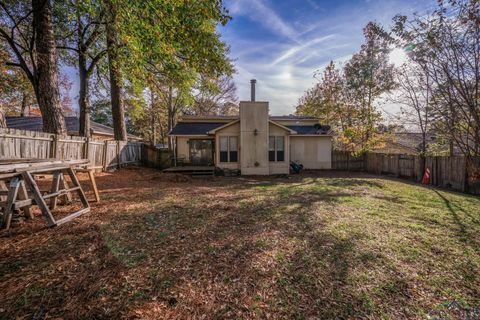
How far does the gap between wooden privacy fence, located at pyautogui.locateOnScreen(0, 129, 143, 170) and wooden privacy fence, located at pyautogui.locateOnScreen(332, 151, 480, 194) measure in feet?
38.1

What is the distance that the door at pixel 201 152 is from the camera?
15500mm

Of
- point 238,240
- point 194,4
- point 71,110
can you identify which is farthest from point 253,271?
point 71,110

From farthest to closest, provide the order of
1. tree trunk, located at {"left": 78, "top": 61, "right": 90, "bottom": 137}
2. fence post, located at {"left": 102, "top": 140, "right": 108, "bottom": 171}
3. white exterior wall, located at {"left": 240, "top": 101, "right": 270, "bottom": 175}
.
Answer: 1. tree trunk, located at {"left": 78, "top": 61, "right": 90, "bottom": 137}
2. white exterior wall, located at {"left": 240, "top": 101, "right": 270, "bottom": 175}
3. fence post, located at {"left": 102, "top": 140, "right": 108, "bottom": 171}

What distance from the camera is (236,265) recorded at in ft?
9.38

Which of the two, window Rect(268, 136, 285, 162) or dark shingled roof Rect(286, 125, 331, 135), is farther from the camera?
dark shingled roof Rect(286, 125, 331, 135)

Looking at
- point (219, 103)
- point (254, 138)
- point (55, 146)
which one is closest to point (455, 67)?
point (254, 138)

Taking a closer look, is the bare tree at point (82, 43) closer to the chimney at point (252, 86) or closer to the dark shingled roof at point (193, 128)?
the dark shingled roof at point (193, 128)

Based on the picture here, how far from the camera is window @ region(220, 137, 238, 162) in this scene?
12812 mm

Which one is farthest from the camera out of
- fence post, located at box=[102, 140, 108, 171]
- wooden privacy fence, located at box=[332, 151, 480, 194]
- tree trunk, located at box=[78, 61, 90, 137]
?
tree trunk, located at box=[78, 61, 90, 137]

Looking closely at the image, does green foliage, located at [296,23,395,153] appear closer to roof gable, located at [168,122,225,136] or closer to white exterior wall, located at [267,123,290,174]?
white exterior wall, located at [267,123,290,174]

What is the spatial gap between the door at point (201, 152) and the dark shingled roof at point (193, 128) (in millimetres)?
697

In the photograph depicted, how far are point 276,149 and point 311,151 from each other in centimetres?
472

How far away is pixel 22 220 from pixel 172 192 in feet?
12.4

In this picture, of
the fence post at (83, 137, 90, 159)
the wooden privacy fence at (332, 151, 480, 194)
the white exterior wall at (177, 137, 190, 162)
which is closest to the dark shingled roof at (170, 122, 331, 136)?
the white exterior wall at (177, 137, 190, 162)
